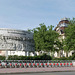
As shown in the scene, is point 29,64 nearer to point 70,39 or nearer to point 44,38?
point 70,39

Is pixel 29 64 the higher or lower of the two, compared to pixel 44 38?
lower

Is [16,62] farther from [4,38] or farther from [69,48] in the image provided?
[69,48]

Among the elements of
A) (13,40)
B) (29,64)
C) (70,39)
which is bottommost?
(29,64)

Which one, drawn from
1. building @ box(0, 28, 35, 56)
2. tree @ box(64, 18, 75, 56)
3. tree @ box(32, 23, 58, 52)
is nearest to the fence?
building @ box(0, 28, 35, 56)

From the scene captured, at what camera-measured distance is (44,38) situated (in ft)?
156

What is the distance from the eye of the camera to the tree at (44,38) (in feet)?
→ 153

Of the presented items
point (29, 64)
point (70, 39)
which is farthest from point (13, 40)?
point (70, 39)

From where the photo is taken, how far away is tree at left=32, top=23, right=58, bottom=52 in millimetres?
46562

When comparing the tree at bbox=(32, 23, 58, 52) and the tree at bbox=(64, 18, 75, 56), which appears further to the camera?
the tree at bbox=(32, 23, 58, 52)

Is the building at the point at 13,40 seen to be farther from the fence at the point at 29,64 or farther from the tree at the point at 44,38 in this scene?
the tree at the point at 44,38

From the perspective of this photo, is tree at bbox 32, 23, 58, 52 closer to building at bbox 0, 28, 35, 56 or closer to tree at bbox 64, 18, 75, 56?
tree at bbox 64, 18, 75, 56

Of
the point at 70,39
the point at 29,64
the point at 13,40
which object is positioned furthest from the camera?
the point at 70,39

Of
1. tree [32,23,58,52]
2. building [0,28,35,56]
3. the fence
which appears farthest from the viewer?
tree [32,23,58,52]

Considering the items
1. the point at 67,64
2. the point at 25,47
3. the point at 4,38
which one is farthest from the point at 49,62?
the point at 4,38
